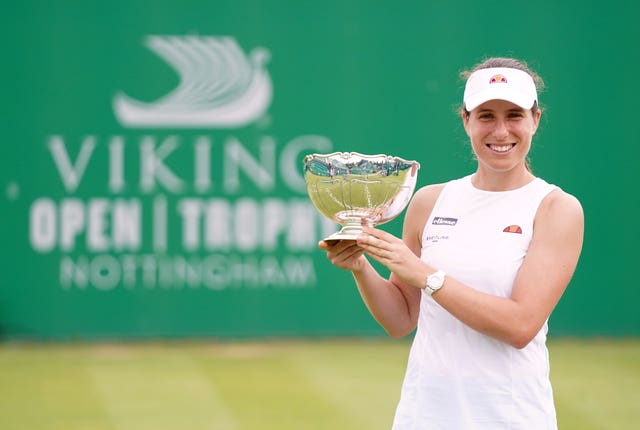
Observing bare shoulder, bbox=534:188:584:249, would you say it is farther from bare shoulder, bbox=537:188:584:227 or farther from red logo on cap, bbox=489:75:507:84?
red logo on cap, bbox=489:75:507:84

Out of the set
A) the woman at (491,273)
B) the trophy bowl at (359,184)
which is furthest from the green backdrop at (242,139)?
the woman at (491,273)

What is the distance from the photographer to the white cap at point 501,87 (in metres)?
2.49

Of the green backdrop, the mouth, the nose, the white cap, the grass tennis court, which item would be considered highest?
the white cap

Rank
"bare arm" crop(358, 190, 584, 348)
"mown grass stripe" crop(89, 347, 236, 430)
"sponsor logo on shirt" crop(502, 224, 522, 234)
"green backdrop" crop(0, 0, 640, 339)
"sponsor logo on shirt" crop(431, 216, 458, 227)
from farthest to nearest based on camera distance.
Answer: "green backdrop" crop(0, 0, 640, 339), "mown grass stripe" crop(89, 347, 236, 430), "sponsor logo on shirt" crop(431, 216, 458, 227), "sponsor logo on shirt" crop(502, 224, 522, 234), "bare arm" crop(358, 190, 584, 348)

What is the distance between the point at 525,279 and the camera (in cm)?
242

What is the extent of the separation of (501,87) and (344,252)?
1.73ft

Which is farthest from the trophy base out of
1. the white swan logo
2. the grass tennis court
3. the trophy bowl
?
the white swan logo

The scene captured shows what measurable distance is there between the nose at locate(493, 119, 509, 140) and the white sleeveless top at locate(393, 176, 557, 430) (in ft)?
0.45

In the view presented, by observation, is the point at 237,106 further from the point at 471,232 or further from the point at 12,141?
the point at 471,232

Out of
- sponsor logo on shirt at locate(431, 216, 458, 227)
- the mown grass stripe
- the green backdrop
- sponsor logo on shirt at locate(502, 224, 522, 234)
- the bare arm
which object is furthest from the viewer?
the green backdrop

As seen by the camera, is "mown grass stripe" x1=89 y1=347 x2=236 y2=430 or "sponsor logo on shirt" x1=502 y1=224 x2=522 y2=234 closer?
"sponsor logo on shirt" x1=502 y1=224 x2=522 y2=234

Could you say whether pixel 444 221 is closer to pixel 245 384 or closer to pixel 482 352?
pixel 482 352

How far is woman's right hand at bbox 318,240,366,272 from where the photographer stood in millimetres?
2552

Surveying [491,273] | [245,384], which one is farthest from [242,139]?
[491,273]
